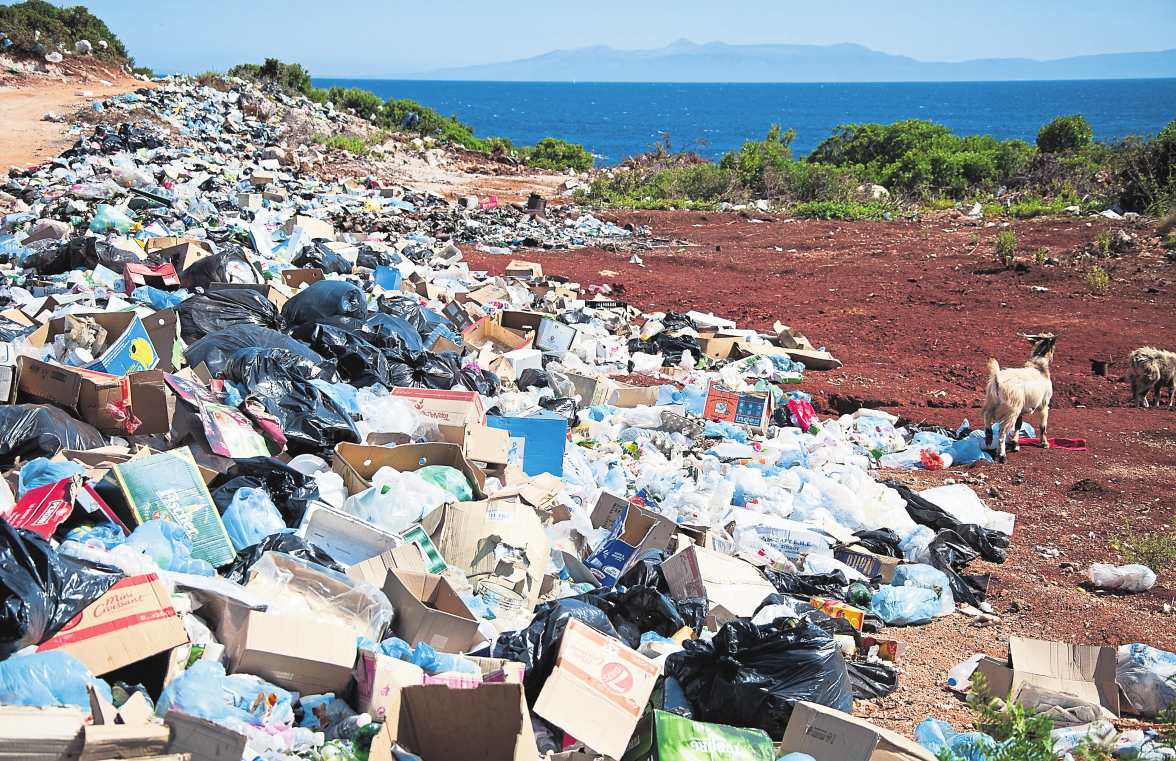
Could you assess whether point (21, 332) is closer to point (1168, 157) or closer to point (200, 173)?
point (200, 173)

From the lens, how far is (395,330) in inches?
200

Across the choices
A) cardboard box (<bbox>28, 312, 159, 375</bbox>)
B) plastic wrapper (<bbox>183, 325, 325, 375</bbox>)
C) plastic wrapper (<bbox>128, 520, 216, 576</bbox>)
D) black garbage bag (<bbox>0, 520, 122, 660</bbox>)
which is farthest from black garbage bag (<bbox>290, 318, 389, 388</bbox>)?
black garbage bag (<bbox>0, 520, 122, 660</bbox>)

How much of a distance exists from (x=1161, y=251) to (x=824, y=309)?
545 cm

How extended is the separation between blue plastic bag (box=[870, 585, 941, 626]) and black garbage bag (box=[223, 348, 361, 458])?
265cm

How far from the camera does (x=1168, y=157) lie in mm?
13594

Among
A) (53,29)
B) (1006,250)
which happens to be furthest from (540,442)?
(53,29)

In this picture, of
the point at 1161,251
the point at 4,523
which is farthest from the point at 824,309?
the point at 4,523

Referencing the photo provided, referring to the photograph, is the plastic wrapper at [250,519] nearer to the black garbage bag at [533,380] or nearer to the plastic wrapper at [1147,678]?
the black garbage bag at [533,380]

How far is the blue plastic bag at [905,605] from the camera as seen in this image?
11.6 feet

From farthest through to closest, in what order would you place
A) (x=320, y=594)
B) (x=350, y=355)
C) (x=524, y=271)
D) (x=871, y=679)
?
(x=524, y=271) → (x=350, y=355) → (x=871, y=679) → (x=320, y=594)

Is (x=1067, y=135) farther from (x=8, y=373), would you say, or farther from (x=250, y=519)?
(x=8, y=373)

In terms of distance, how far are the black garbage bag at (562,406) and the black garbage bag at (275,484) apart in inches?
81.8

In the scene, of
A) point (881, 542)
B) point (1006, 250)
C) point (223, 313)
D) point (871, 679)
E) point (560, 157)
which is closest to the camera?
point (871, 679)

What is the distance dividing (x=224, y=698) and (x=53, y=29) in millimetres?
25603
